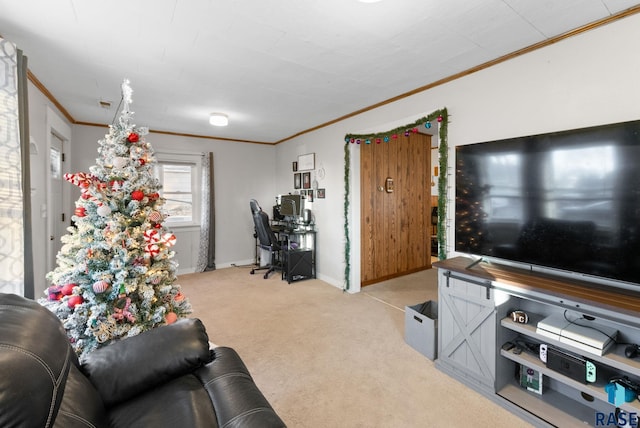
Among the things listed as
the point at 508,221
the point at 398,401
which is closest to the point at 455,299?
the point at 508,221

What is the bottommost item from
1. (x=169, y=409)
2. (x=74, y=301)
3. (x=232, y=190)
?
(x=169, y=409)

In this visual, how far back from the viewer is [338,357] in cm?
243

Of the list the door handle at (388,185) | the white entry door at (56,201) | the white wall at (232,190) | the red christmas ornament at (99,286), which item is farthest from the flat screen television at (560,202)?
the white entry door at (56,201)

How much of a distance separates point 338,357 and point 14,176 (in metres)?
2.67

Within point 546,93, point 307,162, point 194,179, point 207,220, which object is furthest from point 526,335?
point 194,179

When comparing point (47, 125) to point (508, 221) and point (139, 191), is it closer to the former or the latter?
point (139, 191)

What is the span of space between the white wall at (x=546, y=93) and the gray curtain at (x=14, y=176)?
10.3 ft

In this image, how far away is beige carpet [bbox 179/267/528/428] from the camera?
5.90 feet

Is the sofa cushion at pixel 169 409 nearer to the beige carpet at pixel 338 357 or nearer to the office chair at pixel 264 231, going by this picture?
the beige carpet at pixel 338 357

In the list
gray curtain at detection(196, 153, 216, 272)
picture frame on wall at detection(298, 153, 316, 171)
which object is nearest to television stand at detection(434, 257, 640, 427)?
picture frame on wall at detection(298, 153, 316, 171)

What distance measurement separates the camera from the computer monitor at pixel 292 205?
15.8ft

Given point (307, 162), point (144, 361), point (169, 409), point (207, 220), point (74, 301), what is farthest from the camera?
point (207, 220)

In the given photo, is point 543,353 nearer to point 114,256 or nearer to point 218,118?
point 114,256

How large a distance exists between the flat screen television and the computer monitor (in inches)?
116
